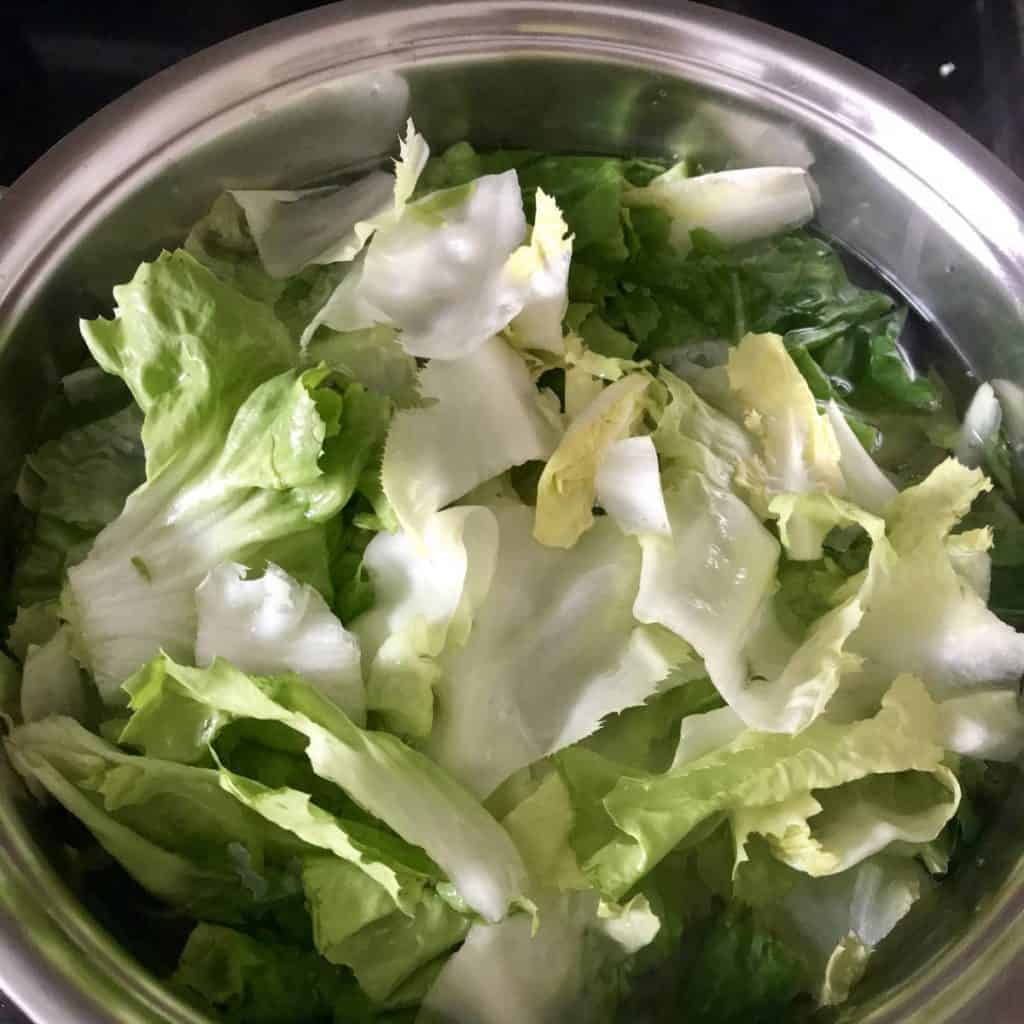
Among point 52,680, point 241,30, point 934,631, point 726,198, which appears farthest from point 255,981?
point 241,30

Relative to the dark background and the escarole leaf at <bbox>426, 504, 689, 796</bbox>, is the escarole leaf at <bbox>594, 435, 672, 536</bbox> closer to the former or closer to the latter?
the escarole leaf at <bbox>426, 504, 689, 796</bbox>

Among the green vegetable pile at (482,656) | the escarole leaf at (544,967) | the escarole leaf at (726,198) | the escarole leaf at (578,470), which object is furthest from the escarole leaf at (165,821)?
the escarole leaf at (726,198)

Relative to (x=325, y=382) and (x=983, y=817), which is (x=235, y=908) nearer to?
(x=325, y=382)

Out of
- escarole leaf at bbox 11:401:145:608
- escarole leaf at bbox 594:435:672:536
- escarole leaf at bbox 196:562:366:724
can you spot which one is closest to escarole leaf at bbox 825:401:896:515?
escarole leaf at bbox 594:435:672:536

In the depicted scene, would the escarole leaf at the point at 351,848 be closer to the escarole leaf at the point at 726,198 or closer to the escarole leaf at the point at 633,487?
the escarole leaf at the point at 633,487

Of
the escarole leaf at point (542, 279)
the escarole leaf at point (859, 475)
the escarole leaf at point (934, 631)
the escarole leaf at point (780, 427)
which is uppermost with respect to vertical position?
the escarole leaf at point (542, 279)

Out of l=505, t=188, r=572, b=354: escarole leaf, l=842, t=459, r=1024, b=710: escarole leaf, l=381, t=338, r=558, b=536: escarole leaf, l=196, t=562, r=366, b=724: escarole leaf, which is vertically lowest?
l=842, t=459, r=1024, b=710: escarole leaf

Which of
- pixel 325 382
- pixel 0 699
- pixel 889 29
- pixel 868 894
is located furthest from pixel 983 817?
pixel 889 29
